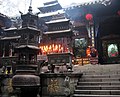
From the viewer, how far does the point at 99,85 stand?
9.96 metres

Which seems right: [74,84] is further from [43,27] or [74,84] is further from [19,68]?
[43,27]

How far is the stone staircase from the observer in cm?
920

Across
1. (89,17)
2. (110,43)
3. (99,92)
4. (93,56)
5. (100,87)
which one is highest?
(89,17)

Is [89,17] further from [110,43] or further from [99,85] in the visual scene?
[99,85]

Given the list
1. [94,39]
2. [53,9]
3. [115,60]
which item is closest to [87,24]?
[94,39]

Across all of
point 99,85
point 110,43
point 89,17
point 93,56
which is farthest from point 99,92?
point 89,17

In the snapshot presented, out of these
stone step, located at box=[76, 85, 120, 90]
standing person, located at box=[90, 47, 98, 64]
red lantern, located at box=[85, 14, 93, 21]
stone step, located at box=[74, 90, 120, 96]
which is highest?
red lantern, located at box=[85, 14, 93, 21]

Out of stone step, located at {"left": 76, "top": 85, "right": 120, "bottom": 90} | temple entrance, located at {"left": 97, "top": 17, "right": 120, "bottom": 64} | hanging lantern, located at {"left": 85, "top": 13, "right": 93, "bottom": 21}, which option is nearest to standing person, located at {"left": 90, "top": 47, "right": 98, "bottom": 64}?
temple entrance, located at {"left": 97, "top": 17, "right": 120, "bottom": 64}

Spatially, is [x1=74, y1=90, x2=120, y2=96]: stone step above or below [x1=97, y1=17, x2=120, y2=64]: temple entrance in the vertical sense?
below

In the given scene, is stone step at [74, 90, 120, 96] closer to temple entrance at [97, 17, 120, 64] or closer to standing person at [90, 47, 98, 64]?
standing person at [90, 47, 98, 64]

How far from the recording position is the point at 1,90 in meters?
12.0

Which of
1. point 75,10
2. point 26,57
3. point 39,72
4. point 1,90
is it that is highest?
point 75,10

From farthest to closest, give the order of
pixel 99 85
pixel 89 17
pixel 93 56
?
pixel 89 17 → pixel 93 56 → pixel 99 85

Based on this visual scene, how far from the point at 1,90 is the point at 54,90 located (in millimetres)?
4054
